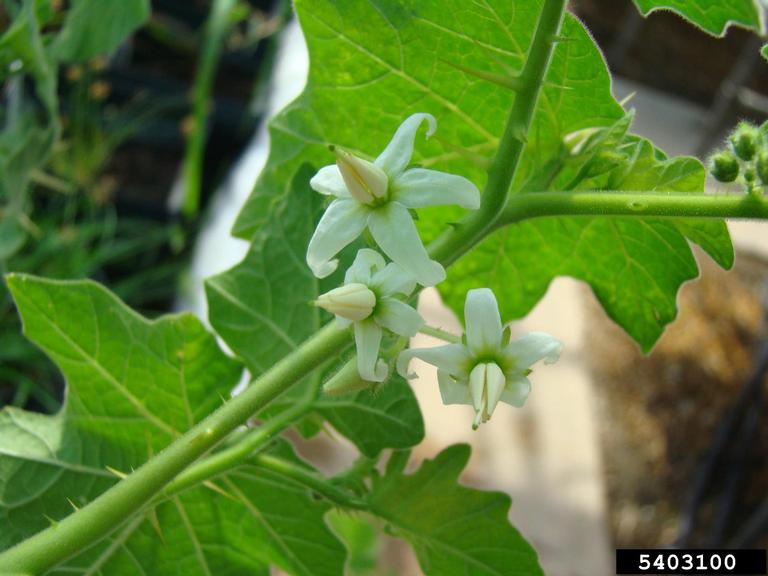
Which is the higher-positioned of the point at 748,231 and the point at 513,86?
the point at 513,86

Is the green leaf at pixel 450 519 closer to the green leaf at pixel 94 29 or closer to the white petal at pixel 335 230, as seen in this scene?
the white petal at pixel 335 230

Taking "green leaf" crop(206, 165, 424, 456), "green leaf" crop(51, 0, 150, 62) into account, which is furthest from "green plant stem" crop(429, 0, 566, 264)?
"green leaf" crop(51, 0, 150, 62)

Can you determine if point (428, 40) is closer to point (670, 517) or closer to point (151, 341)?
point (151, 341)

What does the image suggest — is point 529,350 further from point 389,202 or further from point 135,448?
point 135,448

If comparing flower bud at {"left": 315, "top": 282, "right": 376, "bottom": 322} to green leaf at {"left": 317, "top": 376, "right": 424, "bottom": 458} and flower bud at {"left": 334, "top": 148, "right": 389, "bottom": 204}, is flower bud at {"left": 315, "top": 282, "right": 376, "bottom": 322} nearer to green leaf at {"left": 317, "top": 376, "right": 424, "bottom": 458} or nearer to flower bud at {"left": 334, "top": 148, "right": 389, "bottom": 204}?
flower bud at {"left": 334, "top": 148, "right": 389, "bottom": 204}

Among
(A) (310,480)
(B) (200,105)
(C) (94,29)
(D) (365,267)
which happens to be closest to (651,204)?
(D) (365,267)

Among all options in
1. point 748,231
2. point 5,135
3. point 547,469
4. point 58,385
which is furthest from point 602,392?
point 5,135
